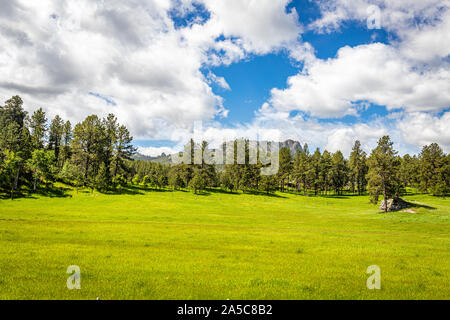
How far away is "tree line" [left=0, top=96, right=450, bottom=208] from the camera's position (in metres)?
63.4

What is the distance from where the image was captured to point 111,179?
282 feet

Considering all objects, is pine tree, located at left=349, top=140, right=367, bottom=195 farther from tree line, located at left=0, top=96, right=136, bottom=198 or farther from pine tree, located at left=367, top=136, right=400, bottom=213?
tree line, located at left=0, top=96, right=136, bottom=198

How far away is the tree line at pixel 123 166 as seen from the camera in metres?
63.4

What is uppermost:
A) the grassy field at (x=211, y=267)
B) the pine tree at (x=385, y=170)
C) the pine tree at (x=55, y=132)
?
the pine tree at (x=55, y=132)

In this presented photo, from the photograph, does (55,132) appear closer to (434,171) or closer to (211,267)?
(211,267)

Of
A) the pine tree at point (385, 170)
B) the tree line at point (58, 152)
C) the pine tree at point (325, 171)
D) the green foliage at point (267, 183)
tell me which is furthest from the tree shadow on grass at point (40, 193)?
the pine tree at point (325, 171)

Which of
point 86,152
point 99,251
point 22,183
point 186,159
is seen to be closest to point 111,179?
point 86,152

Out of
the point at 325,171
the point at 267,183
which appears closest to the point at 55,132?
the point at 267,183

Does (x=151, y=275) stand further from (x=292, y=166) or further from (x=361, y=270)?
(x=292, y=166)

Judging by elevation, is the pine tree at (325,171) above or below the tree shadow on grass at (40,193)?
above

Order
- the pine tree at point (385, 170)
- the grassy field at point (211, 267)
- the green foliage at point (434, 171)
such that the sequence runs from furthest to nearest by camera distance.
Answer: the green foliage at point (434, 171) → the pine tree at point (385, 170) → the grassy field at point (211, 267)

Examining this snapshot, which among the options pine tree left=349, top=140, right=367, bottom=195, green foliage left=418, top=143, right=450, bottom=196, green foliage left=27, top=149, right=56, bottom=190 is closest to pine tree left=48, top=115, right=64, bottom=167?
green foliage left=27, top=149, right=56, bottom=190

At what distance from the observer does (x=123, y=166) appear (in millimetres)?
91750

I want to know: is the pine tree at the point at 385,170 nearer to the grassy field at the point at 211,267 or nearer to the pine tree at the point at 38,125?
the grassy field at the point at 211,267
